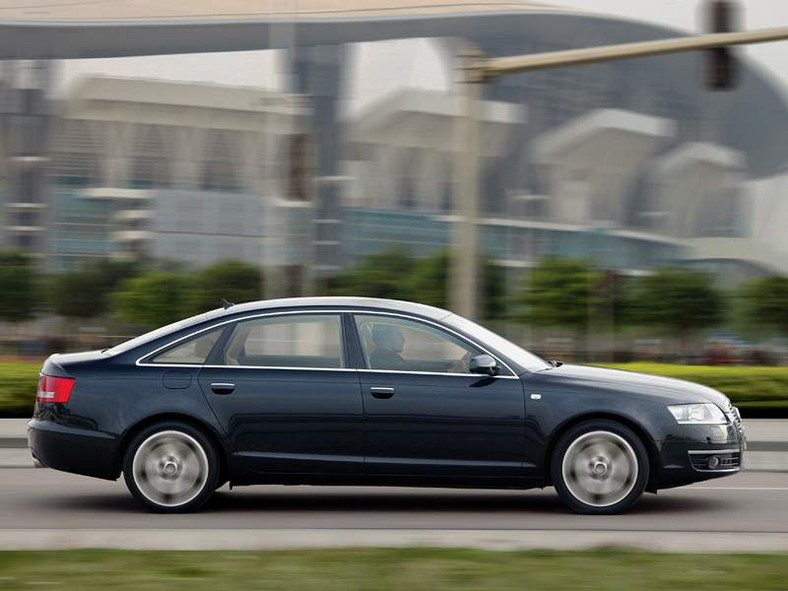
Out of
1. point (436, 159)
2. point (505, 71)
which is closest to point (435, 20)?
point (436, 159)

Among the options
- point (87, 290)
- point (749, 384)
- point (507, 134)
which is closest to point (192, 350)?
point (749, 384)

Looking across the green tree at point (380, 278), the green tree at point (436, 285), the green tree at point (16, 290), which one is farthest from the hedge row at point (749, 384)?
the green tree at point (16, 290)

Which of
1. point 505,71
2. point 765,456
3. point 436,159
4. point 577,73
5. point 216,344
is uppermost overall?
point 577,73

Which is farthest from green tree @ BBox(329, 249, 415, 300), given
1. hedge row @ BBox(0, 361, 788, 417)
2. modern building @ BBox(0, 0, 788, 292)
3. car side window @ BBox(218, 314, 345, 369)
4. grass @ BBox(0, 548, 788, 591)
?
grass @ BBox(0, 548, 788, 591)

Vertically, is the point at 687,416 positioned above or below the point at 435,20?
below

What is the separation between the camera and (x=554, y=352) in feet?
115

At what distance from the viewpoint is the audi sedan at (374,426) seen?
349 inches

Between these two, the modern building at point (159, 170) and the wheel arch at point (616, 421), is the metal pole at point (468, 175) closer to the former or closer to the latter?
the wheel arch at point (616, 421)

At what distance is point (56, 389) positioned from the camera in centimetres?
903

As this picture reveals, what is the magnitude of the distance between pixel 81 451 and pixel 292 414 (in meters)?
1.39

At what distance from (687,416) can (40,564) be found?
14.5ft

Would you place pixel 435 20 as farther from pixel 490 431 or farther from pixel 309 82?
pixel 490 431

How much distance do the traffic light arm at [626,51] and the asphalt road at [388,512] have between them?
5.83 meters

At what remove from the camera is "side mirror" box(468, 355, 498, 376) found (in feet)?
29.1
